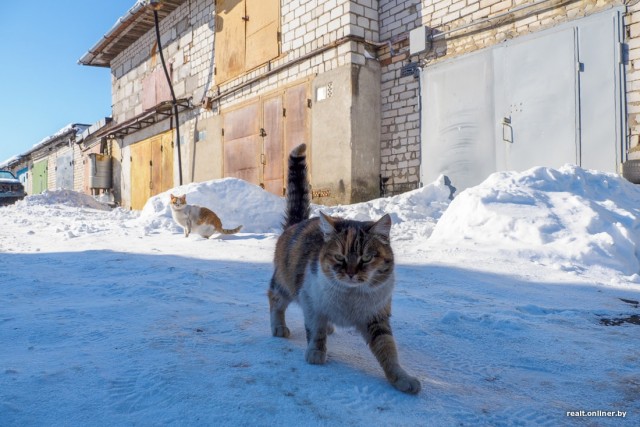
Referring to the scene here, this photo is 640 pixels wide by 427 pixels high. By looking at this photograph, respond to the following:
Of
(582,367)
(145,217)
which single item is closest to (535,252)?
(582,367)

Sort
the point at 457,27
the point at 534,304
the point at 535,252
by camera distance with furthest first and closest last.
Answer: the point at 457,27 < the point at 535,252 < the point at 534,304

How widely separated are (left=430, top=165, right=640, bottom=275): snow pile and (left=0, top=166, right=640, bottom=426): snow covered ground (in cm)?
2

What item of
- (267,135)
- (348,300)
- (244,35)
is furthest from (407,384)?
(244,35)

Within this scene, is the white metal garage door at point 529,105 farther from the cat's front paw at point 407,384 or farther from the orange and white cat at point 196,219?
the cat's front paw at point 407,384

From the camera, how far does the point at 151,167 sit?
16.2 meters

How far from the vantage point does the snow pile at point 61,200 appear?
47.5ft

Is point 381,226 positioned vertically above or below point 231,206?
below

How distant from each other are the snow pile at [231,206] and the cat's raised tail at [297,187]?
465 cm

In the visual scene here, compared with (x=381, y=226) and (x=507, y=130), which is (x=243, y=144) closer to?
(x=507, y=130)

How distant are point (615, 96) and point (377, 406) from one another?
685 cm

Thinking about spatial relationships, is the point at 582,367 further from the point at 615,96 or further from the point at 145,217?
the point at 145,217

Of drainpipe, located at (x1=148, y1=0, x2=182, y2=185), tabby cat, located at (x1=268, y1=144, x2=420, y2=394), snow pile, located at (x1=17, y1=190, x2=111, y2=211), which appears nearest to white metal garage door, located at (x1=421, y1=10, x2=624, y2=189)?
tabby cat, located at (x1=268, y1=144, x2=420, y2=394)

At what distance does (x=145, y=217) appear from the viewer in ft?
27.8

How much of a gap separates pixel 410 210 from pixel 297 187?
5.10 m
